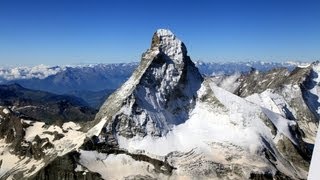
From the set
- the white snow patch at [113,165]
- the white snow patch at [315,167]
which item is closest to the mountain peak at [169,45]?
the white snow patch at [113,165]

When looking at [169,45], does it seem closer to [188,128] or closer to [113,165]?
[188,128]

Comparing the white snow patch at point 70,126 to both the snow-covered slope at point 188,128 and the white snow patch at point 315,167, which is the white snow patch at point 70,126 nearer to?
the snow-covered slope at point 188,128

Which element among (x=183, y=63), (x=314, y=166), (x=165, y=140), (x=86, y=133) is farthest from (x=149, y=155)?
(x=314, y=166)

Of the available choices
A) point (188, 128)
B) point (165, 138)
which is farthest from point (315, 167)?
point (188, 128)

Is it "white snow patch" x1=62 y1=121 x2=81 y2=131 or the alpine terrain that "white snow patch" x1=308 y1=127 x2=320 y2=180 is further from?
"white snow patch" x1=62 y1=121 x2=81 y2=131

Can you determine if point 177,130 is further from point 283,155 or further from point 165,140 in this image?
point 283,155

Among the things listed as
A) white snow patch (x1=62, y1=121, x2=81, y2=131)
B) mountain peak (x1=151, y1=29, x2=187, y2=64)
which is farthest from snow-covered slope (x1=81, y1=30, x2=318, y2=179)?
white snow patch (x1=62, y1=121, x2=81, y2=131)
